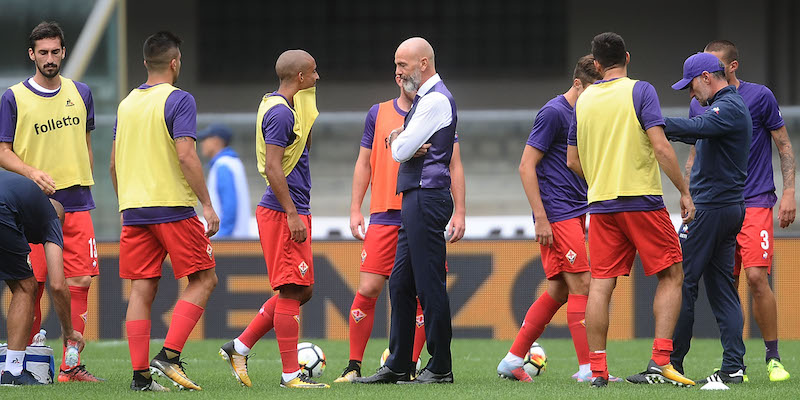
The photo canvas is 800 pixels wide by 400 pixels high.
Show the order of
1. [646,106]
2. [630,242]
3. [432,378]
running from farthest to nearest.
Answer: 1. [432,378]
2. [630,242]
3. [646,106]

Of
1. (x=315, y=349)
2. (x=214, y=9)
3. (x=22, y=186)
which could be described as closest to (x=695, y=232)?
(x=315, y=349)

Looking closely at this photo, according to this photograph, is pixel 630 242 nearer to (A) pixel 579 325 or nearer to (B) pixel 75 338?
(A) pixel 579 325

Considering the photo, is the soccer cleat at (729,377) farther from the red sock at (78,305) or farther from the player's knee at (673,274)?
the red sock at (78,305)

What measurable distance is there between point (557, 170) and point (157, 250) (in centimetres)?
248

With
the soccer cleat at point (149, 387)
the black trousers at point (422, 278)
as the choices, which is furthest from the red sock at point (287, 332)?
the soccer cleat at point (149, 387)

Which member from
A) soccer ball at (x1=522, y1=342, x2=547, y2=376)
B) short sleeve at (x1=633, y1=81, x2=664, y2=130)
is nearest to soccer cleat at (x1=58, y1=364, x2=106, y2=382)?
soccer ball at (x1=522, y1=342, x2=547, y2=376)

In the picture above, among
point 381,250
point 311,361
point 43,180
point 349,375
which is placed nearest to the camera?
point 43,180

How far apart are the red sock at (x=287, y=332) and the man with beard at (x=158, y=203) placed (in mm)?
488

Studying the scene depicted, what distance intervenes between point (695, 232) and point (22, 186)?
390 centimetres

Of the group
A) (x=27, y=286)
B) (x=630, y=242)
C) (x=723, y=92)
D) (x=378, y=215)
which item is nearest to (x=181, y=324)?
(x=27, y=286)

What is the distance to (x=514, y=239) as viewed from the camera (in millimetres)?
10969

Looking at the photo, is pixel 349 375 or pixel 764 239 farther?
pixel 764 239

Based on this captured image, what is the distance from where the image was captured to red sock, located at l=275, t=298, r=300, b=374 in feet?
23.1

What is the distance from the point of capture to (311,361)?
26.1ft
